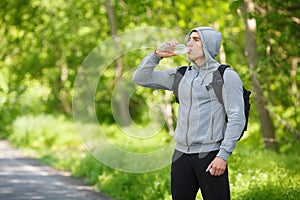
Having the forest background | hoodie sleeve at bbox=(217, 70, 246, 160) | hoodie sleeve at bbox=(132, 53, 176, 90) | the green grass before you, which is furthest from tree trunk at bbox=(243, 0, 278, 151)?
hoodie sleeve at bbox=(217, 70, 246, 160)

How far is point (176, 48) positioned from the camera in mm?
4656

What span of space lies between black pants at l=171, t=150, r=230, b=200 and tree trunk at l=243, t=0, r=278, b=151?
5650mm

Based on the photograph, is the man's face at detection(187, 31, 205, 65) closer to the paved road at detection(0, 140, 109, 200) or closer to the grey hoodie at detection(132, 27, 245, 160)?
the grey hoodie at detection(132, 27, 245, 160)

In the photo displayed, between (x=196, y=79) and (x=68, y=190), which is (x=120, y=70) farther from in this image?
(x=196, y=79)

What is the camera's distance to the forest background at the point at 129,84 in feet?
28.2

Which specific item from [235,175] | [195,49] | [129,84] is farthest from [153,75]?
[129,84]

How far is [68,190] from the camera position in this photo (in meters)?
9.46

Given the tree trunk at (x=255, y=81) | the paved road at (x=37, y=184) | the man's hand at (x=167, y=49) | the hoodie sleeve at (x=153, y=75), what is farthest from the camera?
the tree trunk at (x=255, y=81)

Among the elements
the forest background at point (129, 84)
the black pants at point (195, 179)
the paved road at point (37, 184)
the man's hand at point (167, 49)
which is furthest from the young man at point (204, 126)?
the paved road at point (37, 184)

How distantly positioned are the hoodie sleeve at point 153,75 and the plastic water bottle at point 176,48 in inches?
5.2

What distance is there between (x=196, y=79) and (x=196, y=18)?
8.21 m

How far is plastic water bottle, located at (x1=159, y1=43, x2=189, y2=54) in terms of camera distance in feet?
15.1

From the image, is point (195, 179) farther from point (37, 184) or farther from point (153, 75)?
point (37, 184)

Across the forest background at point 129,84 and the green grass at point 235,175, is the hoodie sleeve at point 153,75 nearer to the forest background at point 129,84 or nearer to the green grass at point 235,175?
the forest background at point 129,84
